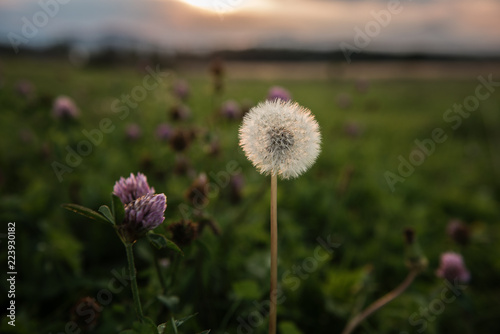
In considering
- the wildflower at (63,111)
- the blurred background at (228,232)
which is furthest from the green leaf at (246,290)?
the wildflower at (63,111)

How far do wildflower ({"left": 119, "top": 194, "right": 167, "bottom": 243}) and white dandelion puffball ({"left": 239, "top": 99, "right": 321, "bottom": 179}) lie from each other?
0.33m

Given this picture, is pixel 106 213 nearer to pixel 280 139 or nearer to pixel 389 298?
pixel 280 139

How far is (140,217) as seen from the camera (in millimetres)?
936

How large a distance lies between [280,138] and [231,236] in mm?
1121

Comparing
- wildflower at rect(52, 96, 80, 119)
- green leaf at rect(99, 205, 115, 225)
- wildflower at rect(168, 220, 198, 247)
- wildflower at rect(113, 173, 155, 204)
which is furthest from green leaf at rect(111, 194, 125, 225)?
wildflower at rect(52, 96, 80, 119)

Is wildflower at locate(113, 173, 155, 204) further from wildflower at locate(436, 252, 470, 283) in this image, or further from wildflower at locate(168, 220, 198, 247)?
wildflower at locate(436, 252, 470, 283)

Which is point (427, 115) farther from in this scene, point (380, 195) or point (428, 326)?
point (428, 326)

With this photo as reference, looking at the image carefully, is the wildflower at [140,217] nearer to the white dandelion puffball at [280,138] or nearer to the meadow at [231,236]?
Answer: the meadow at [231,236]

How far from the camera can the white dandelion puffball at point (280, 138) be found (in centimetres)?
110

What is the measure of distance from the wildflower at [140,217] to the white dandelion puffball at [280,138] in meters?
0.33

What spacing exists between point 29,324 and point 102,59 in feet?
85.6

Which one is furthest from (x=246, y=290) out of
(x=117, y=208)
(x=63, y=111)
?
(x=63, y=111)

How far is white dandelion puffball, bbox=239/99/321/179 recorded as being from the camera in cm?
110

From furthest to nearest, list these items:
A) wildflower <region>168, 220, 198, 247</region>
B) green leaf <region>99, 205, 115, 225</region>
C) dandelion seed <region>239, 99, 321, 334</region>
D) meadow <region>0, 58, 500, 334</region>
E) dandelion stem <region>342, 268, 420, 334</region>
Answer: meadow <region>0, 58, 500, 334</region> < dandelion stem <region>342, 268, 420, 334</region> < wildflower <region>168, 220, 198, 247</region> < dandelion seed <region>239, 99, 321, 334</region> < green leaf <region>99, 205, 115, 225</region>
